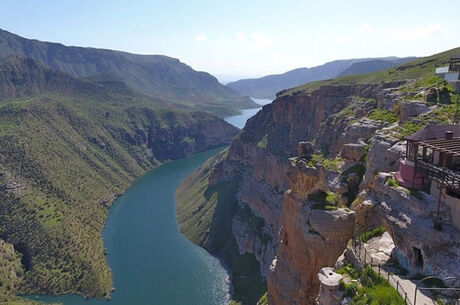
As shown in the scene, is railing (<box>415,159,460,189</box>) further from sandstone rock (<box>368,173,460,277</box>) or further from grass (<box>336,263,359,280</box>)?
grass (<box>336,263,359,280</box>)

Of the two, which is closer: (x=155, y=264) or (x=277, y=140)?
(x=155, y=264)

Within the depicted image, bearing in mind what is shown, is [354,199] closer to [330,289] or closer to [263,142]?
[330,289]

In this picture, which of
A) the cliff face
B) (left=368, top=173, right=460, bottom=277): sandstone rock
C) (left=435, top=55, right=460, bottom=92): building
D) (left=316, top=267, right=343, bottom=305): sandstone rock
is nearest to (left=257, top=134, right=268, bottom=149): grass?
the cliff face

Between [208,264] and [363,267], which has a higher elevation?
[363,267]

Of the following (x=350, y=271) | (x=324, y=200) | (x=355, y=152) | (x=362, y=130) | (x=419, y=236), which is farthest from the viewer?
(x=362, y=130)

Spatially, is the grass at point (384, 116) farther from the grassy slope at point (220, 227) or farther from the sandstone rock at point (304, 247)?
the grassy slope at point (220, 227)

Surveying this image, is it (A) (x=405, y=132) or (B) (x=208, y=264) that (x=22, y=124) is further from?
(A) (x=405, y=132)

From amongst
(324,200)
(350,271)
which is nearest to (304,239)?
(324,200)

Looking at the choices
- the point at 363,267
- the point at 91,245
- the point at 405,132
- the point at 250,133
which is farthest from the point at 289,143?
the point at 363,267
